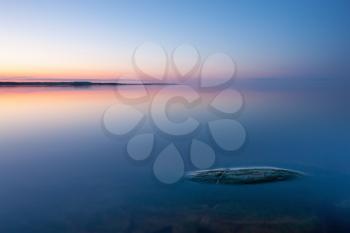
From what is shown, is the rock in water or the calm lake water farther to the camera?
the rock in water

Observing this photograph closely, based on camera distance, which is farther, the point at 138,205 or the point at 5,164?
the point at 5,164

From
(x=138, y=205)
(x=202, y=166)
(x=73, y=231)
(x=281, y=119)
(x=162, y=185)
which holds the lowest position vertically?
(x=73, y=231)

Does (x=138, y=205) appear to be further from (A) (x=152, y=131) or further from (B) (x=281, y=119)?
(B) (x=281, y=119)

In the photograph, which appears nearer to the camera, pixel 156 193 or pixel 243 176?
pixel 156 193

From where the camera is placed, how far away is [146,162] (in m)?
14.1

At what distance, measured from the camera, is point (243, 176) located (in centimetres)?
1082

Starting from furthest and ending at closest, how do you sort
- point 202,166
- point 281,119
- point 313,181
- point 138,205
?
1. point 281,119
2. point 202,166
3. point 313,181
4. point 138,205

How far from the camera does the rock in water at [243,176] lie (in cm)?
1043

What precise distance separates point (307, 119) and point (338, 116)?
3.89m

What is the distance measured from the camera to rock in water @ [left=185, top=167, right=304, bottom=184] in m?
10.4

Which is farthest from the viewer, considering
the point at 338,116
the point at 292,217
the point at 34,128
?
the point at 338,116

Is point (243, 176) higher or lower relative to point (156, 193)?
higher

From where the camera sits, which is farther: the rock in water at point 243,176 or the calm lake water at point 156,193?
the rock in water at point 243,176

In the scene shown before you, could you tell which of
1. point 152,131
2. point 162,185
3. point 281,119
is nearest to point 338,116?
point 281,119
